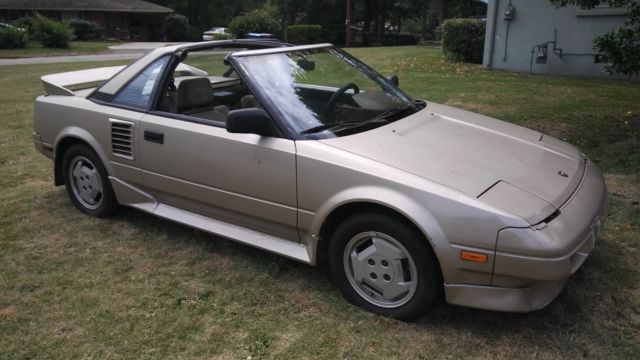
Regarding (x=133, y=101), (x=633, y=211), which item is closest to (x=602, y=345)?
(x=633, y=211)

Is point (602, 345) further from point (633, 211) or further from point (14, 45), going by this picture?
point (14, 45)

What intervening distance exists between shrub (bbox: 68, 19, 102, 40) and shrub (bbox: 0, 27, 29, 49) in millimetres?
11943

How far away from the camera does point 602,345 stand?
9.36ft

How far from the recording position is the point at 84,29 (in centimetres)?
4112

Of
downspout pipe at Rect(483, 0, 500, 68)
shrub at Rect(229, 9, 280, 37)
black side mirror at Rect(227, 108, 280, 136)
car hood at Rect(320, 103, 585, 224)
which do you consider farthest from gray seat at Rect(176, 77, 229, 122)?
shrub at Rect(229, 9, 280, 37)

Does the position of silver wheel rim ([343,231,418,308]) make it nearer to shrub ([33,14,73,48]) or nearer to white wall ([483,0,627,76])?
white wall ([483,0,627,76])

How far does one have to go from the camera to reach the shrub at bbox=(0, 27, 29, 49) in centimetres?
2850

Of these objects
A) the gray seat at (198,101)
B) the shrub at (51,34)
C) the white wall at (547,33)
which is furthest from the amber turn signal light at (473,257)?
the shrub at (51,34)

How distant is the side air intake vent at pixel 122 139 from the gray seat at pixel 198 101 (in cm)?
42

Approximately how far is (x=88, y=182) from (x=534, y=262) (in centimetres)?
360

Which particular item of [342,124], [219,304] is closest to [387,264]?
[342,124]

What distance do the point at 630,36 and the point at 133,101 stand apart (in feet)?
17.4

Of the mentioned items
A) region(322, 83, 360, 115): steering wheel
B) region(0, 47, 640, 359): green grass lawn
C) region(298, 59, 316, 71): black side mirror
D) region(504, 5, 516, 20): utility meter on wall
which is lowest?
region(0, 47, 640, 359): green grass lawn

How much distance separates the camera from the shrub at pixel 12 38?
28.5 metres
